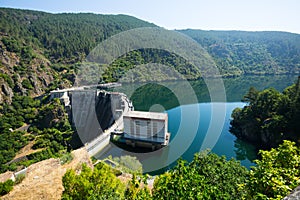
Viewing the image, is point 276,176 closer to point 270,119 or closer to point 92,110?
point 270,119

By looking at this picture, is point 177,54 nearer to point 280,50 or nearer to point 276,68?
point 276,68

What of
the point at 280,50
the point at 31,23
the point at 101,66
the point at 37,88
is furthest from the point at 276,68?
the point at 31,23

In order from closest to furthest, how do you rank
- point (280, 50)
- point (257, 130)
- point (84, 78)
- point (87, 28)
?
1. point (257, 130)
2. point (84, 78)
3. point (87, 28)
4. point (280, 50)

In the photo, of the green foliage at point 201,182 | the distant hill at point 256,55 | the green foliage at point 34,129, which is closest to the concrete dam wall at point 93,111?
the green foliage at point 34,129

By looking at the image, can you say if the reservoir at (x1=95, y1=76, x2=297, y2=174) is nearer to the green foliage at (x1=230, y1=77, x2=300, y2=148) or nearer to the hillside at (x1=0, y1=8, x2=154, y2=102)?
the green foliage at (x1=230, y1=77, x2=300, y2=148)

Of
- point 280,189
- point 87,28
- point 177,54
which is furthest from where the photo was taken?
point 87,28

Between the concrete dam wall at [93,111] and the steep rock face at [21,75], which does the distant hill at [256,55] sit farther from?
the steep rock face at [21,75]

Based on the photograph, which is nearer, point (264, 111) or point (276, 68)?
point (264, 111)
